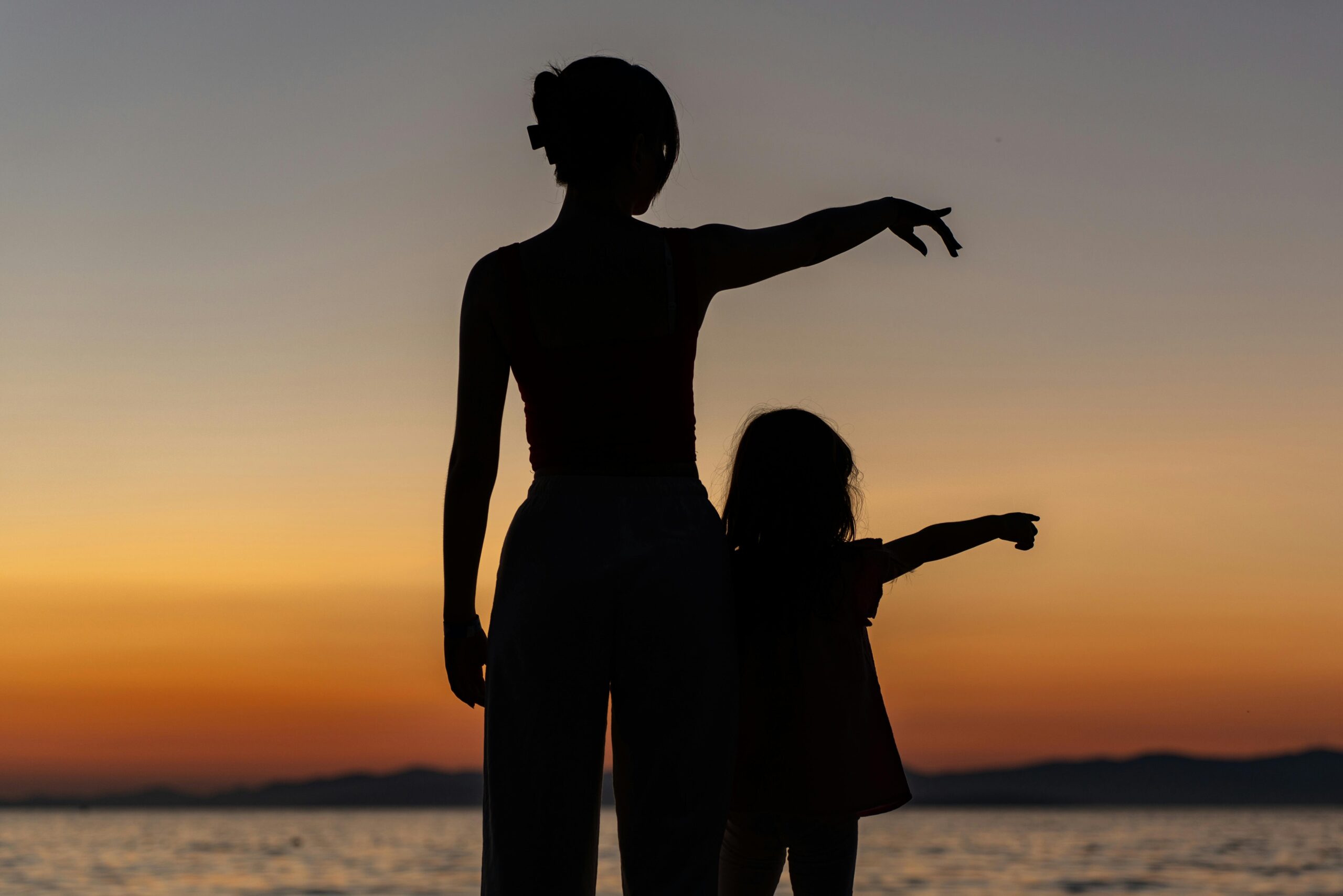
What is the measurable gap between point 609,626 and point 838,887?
1321mm

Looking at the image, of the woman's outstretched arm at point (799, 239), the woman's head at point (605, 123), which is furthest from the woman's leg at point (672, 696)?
the woman's head at point (605, 123)

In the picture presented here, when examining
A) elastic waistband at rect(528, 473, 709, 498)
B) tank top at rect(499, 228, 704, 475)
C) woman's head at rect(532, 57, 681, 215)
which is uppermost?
woman's head at rect(532, 57, 681, 215)

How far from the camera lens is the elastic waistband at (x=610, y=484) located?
2.42 metres

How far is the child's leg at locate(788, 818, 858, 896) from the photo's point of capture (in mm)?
3295

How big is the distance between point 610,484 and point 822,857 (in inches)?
56.6

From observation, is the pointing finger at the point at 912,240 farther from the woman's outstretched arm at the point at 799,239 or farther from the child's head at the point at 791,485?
the child's head at the point at 791,485

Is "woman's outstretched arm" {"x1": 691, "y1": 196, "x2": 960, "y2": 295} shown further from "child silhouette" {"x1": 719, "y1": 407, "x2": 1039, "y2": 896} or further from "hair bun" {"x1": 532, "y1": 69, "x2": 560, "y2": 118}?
"child silhouette" {"x1": 719, "y1": 407, "x2": 1039, "y2": 896}

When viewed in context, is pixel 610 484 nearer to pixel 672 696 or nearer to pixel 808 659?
pixel 672 696

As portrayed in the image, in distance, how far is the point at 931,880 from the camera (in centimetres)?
3647

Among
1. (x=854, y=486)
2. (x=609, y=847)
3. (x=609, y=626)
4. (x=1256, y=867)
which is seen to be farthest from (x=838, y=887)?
(x=609, y=847)

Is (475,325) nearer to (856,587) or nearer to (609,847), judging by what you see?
(856,587)

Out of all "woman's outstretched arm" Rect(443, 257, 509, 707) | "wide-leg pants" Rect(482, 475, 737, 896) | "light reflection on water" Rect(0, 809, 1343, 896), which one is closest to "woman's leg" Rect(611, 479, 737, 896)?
"wide-leg pants" Rect(482, 475, 737, 896)

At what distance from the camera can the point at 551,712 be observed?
93.6 inches

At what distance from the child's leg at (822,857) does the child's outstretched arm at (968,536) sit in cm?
74
